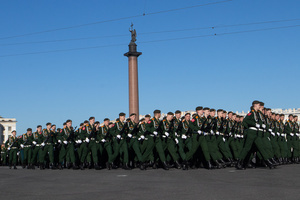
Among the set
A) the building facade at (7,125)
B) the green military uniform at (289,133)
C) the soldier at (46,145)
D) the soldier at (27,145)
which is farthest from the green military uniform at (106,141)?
the building facade at (7,125)

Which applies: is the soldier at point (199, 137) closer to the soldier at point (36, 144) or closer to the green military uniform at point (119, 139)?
the green military uniform at point (119, 139)

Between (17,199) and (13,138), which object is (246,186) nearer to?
Result: (17,199)

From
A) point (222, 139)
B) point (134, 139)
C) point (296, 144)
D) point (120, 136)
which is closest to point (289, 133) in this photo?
point (296, 144)

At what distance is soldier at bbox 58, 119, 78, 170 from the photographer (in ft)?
59.2

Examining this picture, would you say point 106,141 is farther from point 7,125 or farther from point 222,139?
point 7,125

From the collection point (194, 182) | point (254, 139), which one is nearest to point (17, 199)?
point (194, 182)

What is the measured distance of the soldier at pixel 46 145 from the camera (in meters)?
18.9

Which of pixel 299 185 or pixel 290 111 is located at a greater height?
pixel 290 111

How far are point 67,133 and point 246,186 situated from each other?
11.0 metres

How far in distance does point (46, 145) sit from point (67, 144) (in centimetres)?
127

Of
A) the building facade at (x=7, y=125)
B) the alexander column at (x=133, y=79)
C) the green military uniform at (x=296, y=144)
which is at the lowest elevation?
the green military uniform at (x=296, y=144)

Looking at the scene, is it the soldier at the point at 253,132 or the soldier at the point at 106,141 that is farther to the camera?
the soldier at the point at 106,141

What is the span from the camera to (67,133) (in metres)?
18.4

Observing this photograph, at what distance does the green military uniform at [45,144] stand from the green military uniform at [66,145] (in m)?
0.40
